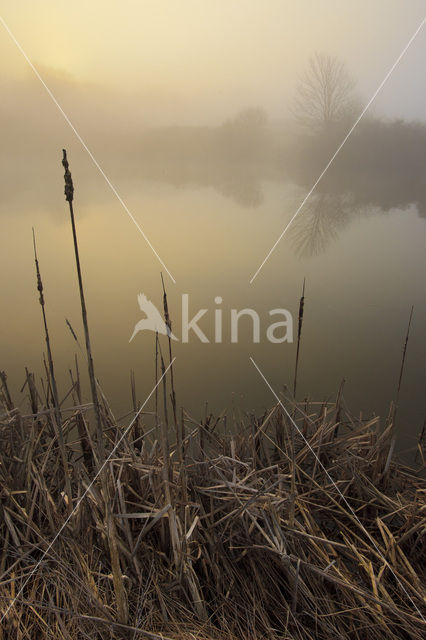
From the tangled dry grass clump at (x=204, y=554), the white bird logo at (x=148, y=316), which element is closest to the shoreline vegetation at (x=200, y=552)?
the tangled dry grass clump at (x=204, y=554)

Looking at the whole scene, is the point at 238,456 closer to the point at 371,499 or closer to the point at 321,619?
the point at 371,499

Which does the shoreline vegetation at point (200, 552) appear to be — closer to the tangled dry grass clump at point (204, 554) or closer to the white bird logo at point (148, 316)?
the tangled dry grass clump at point (204, 554)

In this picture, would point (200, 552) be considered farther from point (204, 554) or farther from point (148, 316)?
point (148, 316)

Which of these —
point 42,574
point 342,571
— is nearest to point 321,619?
point 342,571

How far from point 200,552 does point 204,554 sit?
43 millimetres

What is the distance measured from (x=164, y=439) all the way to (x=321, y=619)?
0.68 meters

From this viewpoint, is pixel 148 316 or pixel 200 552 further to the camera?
pixel 148 316

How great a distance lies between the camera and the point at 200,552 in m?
1.28

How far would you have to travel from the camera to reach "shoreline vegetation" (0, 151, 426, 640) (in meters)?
1.13

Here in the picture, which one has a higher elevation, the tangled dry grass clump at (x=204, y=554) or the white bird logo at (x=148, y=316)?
the white bird logo at (x=148, y=316)

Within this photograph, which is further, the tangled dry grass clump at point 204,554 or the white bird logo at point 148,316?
the white bird logo at point 148,316

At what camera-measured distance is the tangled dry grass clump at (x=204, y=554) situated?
44.8 inches

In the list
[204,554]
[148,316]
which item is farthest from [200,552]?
[148,316]

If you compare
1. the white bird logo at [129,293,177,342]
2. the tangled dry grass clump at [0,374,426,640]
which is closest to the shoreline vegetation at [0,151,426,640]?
the tangled dry grass clump at [0,374,426,640]
